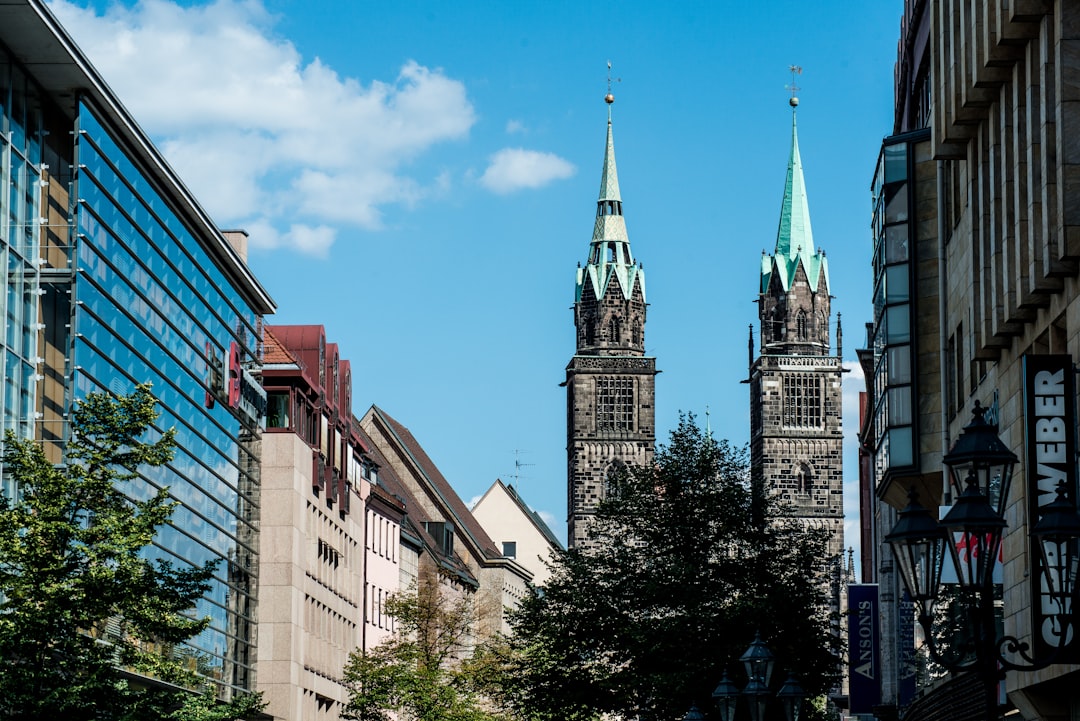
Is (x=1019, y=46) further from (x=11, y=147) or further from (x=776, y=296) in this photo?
(x=776, y=296)

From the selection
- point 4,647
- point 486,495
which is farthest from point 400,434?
point 4,647

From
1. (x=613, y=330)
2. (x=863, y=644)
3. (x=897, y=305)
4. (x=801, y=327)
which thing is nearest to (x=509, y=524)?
(x=613, y=330)

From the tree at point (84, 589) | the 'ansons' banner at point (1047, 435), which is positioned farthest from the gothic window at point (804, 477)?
the 'ansons' banner at point (1047, 435)

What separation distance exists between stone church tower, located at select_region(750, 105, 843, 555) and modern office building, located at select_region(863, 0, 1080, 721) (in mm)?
122864

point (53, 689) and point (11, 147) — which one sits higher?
point (11, 147)

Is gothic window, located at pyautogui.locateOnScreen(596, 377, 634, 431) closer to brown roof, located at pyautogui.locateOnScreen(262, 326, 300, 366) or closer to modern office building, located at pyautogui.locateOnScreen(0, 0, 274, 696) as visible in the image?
brown roof, located at pyautogui.locateOnScreen(262, 326, 300, 366)

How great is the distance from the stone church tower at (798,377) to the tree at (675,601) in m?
110

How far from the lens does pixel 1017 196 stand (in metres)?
28.5

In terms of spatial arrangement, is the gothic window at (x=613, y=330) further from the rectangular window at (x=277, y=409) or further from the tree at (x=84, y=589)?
the tree at (x=84, y=589)

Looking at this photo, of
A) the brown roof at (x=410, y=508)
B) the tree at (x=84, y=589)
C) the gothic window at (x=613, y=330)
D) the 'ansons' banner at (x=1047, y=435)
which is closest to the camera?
the 'ansons' banner at (x=1047, y=435)

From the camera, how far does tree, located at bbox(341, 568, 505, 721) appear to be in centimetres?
7569

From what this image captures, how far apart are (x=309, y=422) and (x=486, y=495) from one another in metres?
80.9

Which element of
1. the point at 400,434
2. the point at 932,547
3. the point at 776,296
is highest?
the point at 776,296

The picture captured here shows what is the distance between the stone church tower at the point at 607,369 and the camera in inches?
6678
